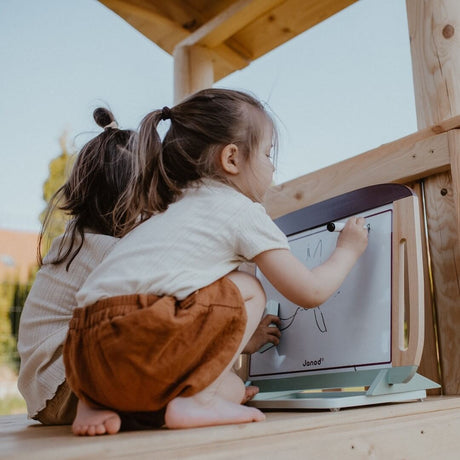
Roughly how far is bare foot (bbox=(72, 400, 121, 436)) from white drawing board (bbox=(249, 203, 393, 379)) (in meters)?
0.56

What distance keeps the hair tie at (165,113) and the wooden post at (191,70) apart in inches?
47.0

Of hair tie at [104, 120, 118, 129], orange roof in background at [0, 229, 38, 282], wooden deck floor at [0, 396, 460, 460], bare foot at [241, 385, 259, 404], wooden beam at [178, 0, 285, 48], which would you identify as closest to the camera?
wooden deck floor at [0, 396, 460, 460]

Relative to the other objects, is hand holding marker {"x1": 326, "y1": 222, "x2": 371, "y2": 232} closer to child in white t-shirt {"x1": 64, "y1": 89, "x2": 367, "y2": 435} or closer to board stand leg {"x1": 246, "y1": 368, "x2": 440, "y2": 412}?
child in white t-shirt {"x1": 64, "y1": 89, "x2": 367, "y2": 435}

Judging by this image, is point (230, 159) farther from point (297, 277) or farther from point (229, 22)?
point (229, 22)

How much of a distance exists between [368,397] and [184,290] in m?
0.42

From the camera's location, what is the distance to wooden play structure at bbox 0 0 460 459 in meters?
0.71

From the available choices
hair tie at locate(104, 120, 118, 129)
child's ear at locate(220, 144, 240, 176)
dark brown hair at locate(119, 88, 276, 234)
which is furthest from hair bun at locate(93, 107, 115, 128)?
child's ear at locate(220, 144, 240, 176)

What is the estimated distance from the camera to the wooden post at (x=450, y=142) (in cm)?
131

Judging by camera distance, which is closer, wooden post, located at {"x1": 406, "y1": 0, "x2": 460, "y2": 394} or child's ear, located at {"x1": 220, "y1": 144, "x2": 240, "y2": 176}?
child's ear, located at {"x1": 220, "y1": 144, "x2": 240, "y2": 176}

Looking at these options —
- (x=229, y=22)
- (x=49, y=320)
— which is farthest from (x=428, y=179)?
(x=229, y=22)

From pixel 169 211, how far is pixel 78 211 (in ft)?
1.32

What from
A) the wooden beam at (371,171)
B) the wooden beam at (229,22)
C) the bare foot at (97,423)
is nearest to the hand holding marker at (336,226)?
the wooden beam at (371,171)

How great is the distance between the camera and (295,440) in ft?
2.46

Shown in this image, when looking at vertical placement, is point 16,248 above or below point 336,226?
above
